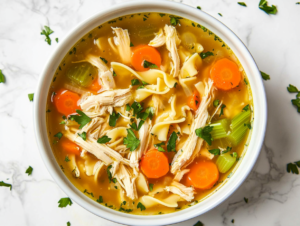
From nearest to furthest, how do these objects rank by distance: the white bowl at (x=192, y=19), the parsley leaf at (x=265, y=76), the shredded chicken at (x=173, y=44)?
the white bowl at (x=192, y=19) < the shredded chicken at (x=173, y=44) < the parsley leaf at (x=265, y=76)

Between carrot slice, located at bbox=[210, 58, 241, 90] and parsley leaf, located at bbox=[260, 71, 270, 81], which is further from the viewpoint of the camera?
parsley leaf, located at bbox=[260, 71, 270, 81]

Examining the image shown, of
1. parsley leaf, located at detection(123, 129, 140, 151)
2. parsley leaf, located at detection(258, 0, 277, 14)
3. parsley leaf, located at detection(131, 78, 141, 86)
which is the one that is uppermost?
parsley leaf, located at detection(258, 0, 277, 14)

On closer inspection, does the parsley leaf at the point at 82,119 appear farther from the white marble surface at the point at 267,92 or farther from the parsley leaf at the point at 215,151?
the parsley leaf at the point at 215,151

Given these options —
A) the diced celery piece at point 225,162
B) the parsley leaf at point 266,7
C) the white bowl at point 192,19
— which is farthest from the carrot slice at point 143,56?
the parsley leaf at point 266,7

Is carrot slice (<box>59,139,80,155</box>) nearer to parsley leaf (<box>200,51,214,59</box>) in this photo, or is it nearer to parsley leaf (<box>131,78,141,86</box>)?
parsley leaf (<box>131,78,141,86</box>)

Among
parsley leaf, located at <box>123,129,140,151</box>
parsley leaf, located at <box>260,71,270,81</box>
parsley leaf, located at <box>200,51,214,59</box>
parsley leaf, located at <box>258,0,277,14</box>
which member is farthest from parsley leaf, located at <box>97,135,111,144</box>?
parsley leaf, located at <box>258,0,277,14</box>

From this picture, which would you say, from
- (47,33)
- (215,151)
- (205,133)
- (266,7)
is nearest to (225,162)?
(215,151)
